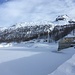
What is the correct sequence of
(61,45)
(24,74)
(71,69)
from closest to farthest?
1. (71,69)
2. (24,74)
3. (61,45)

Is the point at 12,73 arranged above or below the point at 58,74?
below

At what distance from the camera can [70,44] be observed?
29.2 meters

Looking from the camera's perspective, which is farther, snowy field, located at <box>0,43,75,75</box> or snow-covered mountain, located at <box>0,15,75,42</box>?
Answer: snow-covered mountain, located at <box>0,15,75,42</box>

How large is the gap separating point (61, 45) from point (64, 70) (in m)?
22.6

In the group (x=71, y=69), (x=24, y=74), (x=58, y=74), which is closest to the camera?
(x=58, y=74)

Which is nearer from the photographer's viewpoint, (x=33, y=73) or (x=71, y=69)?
(x=71, y=69)

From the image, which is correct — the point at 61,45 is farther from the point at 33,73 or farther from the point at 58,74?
the point at 58,74

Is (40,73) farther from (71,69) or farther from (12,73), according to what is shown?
(71,69)

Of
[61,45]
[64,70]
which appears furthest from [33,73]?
[61,45]

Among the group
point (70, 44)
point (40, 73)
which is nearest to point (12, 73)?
point (40, 73)

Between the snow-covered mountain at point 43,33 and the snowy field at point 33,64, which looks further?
the snow-covered mountain at point 43,33

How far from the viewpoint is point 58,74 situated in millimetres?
4742

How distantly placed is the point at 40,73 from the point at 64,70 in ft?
9.17

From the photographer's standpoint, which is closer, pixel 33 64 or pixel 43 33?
pixel 33 64
